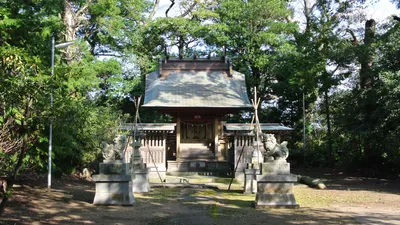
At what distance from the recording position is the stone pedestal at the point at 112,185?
32.1ft

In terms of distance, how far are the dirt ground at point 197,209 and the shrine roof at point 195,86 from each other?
300 inches

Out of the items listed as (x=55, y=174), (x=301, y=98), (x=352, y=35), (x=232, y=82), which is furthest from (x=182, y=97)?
(x=301, y=98)

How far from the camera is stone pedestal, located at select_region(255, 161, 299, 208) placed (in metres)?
9.36

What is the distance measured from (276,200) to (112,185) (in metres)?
4.08

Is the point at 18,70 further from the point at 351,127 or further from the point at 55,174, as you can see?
the point at 351,127

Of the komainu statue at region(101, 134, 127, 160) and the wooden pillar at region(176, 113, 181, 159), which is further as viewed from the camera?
the wooden pillar at region(176, 113, 181, 159)

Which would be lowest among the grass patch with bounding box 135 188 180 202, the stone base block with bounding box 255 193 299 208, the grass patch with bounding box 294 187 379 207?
the grass patch with bounding box 135 188 180 202

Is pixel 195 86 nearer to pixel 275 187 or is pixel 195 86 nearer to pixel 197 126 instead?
pixel 197 126

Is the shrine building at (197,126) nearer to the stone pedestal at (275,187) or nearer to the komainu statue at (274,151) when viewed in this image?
the komainu statue at (274,151)

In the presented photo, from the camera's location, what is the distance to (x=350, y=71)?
19.4m

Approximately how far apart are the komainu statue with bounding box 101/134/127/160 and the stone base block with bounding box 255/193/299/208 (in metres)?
3.75

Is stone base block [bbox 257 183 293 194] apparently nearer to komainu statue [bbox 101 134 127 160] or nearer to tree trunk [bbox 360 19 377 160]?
komainu statue [bbox 101 134 127 160]

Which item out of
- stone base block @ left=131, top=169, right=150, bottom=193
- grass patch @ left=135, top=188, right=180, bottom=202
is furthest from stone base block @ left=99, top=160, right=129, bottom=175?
stone base block @ left=131, top=169, right=150, bottom=193

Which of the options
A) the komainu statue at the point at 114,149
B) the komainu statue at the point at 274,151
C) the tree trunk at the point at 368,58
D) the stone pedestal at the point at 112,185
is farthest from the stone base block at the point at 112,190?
the tree trunk at the point at 368,58
